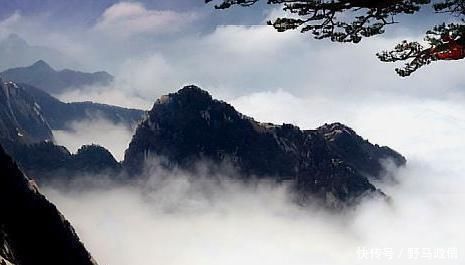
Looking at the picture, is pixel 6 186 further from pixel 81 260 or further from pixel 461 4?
pixel 461 4

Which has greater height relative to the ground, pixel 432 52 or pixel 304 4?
pixel 304 4

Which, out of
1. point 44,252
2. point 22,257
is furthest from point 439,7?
point 44,252

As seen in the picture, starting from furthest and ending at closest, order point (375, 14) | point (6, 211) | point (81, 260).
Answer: point (81, 260)
point (6, 211)
point (375, 14)

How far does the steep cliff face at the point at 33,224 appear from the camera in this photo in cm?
10550

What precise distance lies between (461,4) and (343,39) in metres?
4.92

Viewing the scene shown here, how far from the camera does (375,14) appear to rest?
2106cm

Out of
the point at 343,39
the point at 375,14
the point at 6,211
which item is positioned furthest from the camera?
the point at 6,211

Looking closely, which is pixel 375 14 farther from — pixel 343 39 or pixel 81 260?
pixel 81 260

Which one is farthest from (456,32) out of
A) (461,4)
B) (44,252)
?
(44,252)

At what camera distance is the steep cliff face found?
346 feet

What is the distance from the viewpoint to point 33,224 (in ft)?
363

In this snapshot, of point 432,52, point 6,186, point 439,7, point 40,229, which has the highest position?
point 6,186

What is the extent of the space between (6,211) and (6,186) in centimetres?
606

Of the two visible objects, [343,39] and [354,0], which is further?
[343,39]
